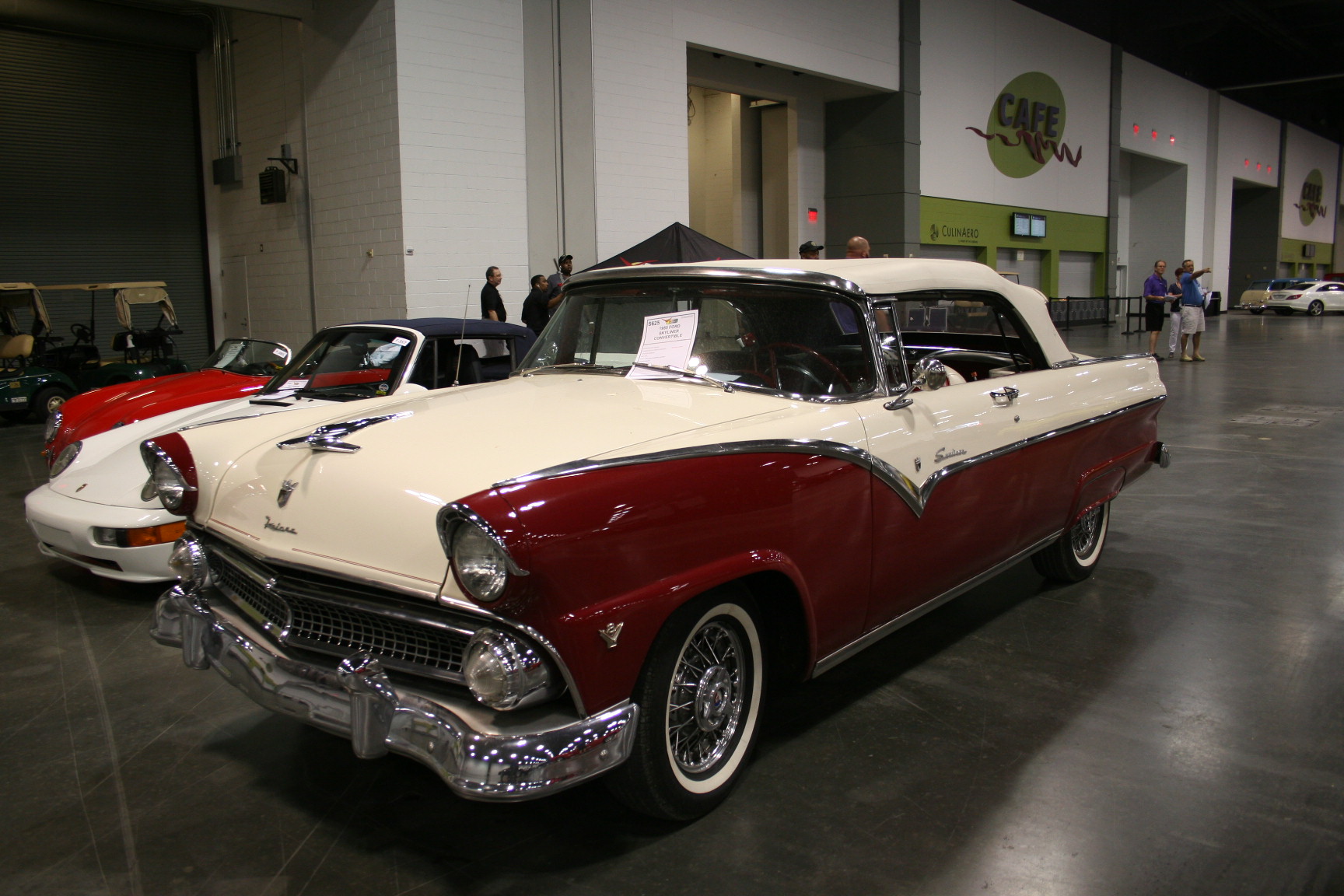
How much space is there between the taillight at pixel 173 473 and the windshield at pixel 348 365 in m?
2.42

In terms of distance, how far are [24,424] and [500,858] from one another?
1097 centimetres

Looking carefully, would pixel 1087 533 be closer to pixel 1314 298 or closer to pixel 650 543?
pixel 650 543

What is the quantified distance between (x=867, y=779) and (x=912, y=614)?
680 mm

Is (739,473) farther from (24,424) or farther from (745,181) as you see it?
(745,181)

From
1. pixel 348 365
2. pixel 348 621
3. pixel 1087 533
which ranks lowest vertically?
pixel 1087 533

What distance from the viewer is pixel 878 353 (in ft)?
10.2

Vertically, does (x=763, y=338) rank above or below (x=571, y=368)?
above

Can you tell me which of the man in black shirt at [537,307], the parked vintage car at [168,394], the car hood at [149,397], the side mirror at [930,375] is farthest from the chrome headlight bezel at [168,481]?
the man in black shirt at [537,307]

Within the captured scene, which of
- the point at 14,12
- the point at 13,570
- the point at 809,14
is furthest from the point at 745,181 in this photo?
the point at 13,570

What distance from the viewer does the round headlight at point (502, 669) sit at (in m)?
2.05

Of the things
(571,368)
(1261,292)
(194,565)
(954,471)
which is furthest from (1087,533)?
(1261,292)

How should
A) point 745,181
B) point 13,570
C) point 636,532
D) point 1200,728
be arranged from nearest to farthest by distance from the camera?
point 636,532 < point 1200,728 < point 13,570 < point 745,181

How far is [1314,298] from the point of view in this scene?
31859 mm

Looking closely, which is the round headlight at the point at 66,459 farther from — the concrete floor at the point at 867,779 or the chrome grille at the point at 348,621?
the chrome grille at the point at 348,621
